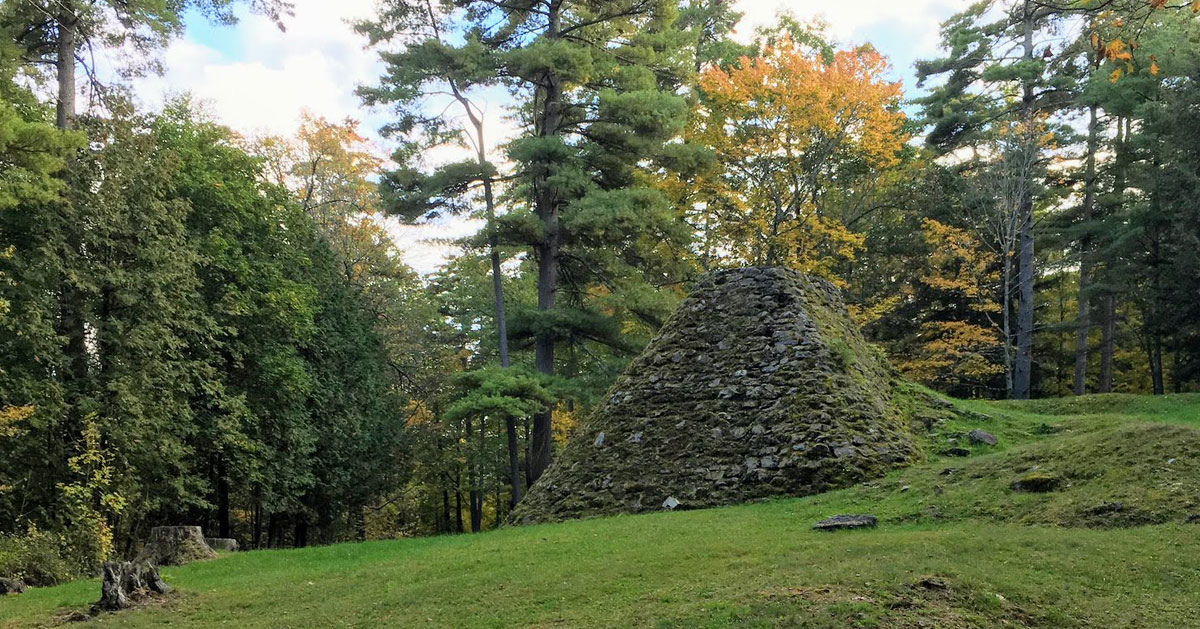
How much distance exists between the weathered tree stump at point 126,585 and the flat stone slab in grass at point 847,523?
6.64 m

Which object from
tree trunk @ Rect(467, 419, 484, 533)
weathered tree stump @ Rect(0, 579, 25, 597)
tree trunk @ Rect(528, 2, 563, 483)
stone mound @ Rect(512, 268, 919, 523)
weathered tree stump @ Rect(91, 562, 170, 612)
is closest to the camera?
weathered tree stump @ Rect(91, 562, 170, 612)

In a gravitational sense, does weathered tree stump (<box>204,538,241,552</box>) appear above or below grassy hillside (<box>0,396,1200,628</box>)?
below

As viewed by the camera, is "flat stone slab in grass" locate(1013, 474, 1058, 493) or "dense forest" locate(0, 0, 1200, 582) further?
"dense forest" locate(0, 0, 1200, 582)

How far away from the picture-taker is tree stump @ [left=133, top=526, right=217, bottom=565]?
10.4 m

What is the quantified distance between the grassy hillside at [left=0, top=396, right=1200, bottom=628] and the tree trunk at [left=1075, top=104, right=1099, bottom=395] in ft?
51.1

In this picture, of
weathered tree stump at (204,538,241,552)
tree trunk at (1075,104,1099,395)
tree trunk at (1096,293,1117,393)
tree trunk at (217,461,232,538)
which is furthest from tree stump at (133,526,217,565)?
tree trunk at (1096,293,1117,393)

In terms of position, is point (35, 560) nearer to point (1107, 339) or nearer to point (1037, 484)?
point (1037, 484)

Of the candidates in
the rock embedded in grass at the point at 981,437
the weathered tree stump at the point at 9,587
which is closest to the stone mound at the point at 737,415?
the rock embedded in grass at the point at 981,437

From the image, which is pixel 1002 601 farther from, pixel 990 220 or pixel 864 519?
pixel 990 220

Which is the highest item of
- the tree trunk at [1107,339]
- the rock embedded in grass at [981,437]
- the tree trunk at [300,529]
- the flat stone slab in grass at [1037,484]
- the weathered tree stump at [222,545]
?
the tree trunk at [1107,339]

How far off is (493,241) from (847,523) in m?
11.8

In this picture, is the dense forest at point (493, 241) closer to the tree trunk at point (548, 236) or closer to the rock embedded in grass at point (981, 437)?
the tree trunk at point (548, 236)

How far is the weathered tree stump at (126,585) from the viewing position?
21.9 ft

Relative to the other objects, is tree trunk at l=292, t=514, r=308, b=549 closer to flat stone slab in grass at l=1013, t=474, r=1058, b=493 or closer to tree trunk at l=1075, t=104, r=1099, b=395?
flat stone slab in grass at l=1013, t=474, r=1058, b=493
